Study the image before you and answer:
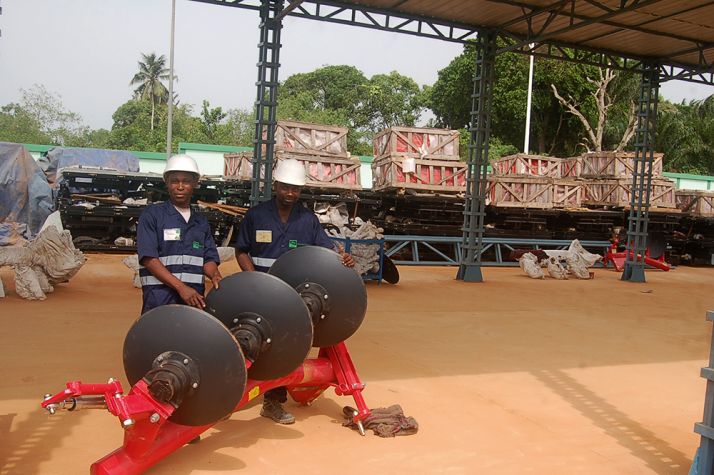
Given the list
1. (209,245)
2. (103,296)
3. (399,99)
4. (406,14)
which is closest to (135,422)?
(209,245)

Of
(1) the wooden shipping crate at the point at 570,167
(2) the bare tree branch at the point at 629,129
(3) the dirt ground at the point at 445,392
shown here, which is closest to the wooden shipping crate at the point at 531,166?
(1) the wooden shipping crate at the point at 570,167

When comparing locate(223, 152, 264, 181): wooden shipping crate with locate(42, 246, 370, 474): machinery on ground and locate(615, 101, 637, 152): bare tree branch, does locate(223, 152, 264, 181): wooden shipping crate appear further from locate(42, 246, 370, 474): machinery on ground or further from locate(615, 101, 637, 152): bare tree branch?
locate(615, 101, 637, 152): bare tree branch

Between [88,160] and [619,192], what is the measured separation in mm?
15994

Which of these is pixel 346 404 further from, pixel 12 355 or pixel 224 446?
pixel 12 355

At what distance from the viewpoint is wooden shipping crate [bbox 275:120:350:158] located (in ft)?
50.0

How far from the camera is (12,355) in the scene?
612 cm

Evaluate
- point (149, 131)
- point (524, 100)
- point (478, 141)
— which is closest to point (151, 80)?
point (149, 131)

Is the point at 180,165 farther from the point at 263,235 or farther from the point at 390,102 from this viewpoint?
the point at 390,102

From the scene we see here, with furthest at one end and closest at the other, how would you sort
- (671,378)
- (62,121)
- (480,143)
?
(62,121) → (480,143) → (671,378)

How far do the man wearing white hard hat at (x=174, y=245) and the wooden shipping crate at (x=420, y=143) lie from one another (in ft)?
40.5

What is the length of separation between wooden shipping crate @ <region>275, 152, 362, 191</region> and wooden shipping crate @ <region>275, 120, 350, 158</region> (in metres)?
0.16

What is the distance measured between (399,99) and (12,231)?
3691 centimetres

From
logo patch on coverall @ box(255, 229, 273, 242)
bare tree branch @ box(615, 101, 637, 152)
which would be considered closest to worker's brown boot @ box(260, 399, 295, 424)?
logo patch on coverall @ box(255, 229, 273, 242)

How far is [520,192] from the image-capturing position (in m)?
18.5
